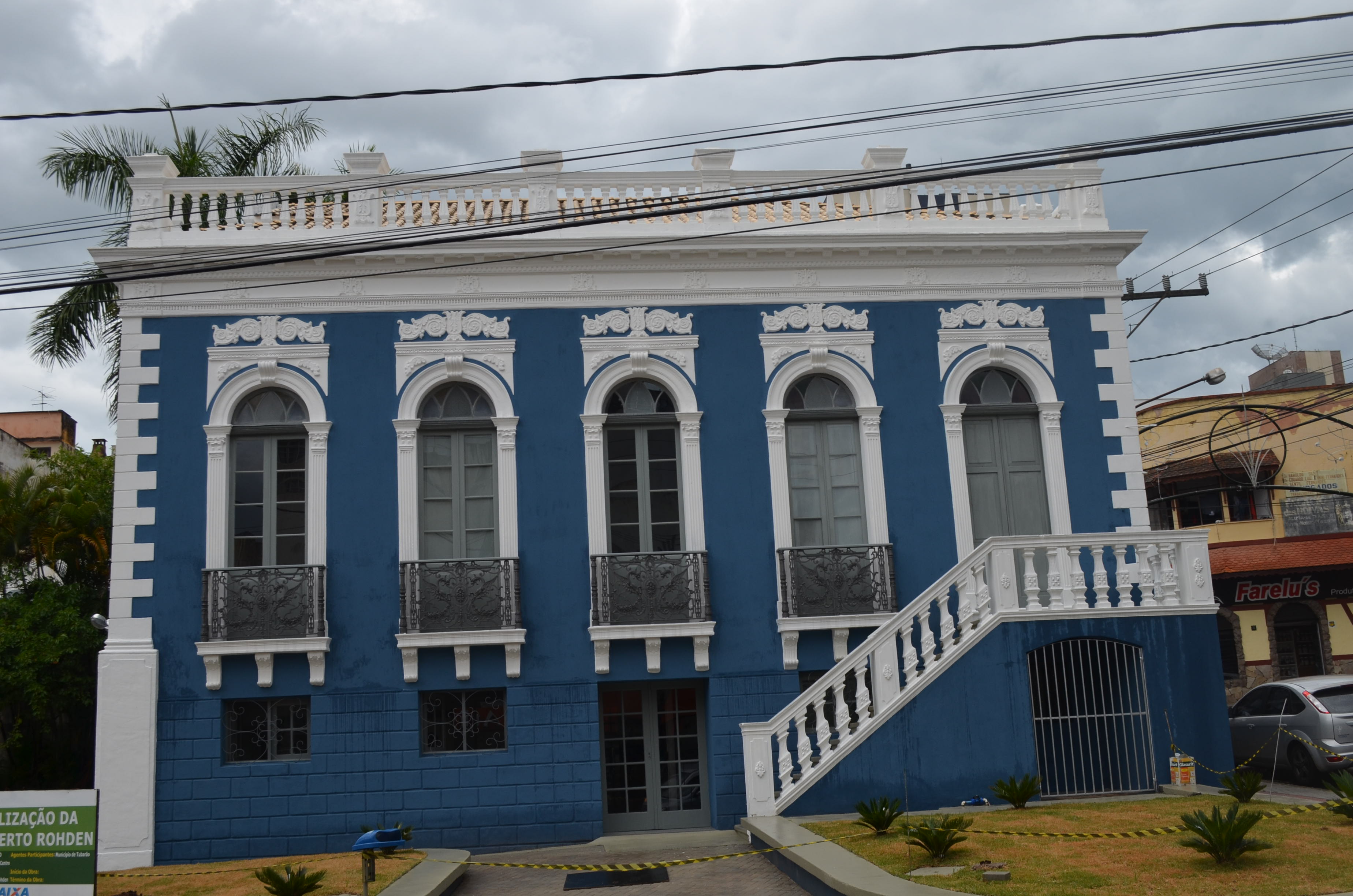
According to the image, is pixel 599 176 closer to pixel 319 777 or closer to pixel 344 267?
pixel 344 267

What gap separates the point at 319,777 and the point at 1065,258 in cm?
1274

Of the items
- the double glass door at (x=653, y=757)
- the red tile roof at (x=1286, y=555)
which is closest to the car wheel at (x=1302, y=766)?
the double glass door at (x=653, y=757)

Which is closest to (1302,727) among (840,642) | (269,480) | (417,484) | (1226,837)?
(840,642)

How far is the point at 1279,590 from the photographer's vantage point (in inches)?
1169

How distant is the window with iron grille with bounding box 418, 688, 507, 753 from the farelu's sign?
21.5 metres

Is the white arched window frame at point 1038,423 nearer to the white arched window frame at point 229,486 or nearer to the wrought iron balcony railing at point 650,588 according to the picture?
the wrought iron balcony railing at point 650,588

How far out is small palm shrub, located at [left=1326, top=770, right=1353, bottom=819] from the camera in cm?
1104

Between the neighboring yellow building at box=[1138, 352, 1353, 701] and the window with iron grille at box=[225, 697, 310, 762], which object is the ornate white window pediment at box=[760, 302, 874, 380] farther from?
the neighboring yellow building at box=[1138, 352, 1353, 701]

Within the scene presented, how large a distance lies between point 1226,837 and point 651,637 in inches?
298

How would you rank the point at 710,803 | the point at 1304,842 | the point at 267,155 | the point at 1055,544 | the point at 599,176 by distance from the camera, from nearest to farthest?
the point at 1304,842 < the point at 1055,544 < the point at 710,803 < the point at 599,176 < the point at 267,155

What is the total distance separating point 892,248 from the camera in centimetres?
1664

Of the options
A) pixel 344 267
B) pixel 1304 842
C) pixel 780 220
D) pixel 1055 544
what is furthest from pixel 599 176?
pixel 1304 842

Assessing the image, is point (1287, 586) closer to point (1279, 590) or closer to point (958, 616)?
point (1279, 590)

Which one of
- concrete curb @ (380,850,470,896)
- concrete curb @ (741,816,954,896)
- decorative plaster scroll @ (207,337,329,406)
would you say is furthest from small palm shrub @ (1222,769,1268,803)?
decorative plaster scroll @ (207,337,329,406)
